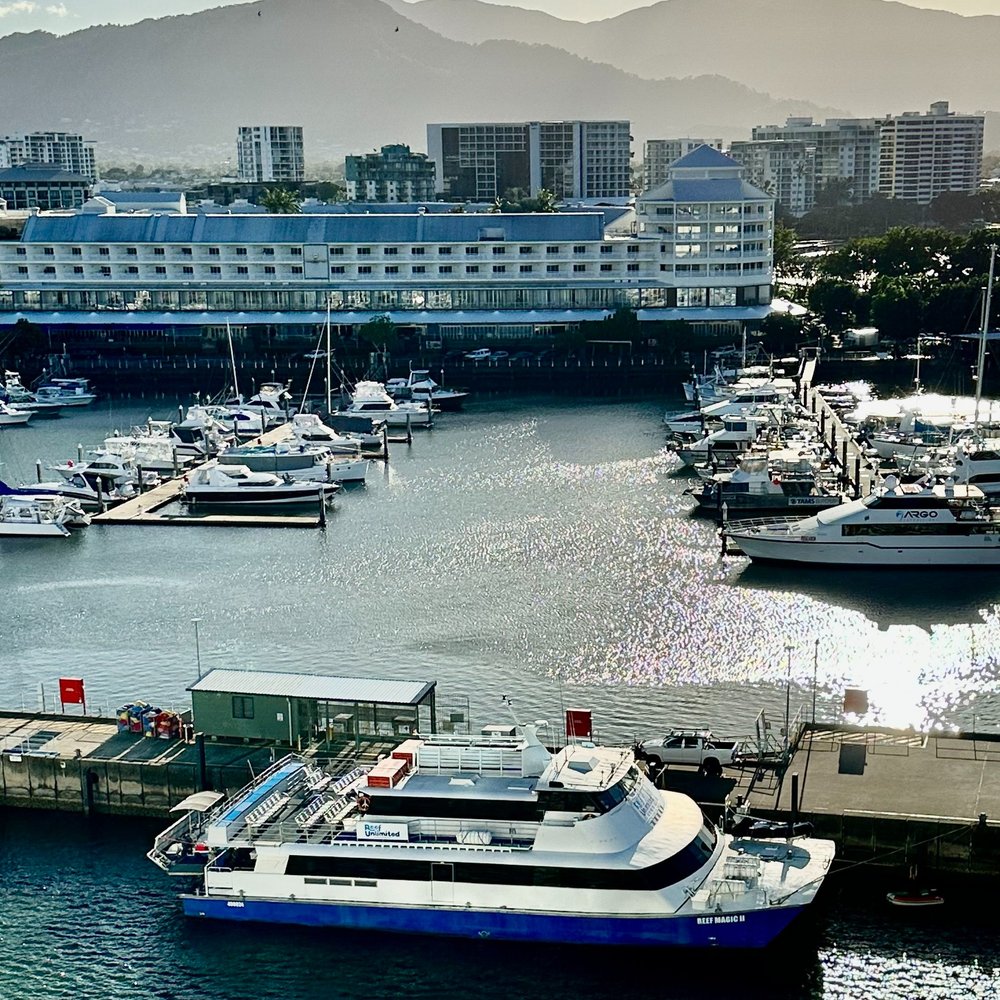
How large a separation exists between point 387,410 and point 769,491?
2269 cm

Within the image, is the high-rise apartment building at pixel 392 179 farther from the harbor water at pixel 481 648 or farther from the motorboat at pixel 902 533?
the motorboat at pixel 902 533

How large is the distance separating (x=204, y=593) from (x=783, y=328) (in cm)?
4741

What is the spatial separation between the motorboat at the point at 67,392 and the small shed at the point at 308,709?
162 feet

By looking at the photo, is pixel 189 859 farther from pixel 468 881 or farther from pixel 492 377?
pixel 492 377

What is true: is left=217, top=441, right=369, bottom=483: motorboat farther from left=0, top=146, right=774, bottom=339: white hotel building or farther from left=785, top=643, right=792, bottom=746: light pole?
left=0, top=146, right=774, bottom=339: white hotel building

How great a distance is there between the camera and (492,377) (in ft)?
263

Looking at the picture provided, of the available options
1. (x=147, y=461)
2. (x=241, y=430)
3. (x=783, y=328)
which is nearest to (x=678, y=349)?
(x=783, y=328)

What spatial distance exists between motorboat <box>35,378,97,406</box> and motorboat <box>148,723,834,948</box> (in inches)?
2109

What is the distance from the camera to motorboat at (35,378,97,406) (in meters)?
76.1

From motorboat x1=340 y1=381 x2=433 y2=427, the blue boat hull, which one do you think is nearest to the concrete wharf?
the blue boat hull

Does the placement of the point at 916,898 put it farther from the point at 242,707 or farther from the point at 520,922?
the point at 242,707

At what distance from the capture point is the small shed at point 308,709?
1129 inches

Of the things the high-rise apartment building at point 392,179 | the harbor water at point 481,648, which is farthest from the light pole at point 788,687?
the high-rise apartment building at point 392,179

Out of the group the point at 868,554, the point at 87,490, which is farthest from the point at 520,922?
the point at 87,490
